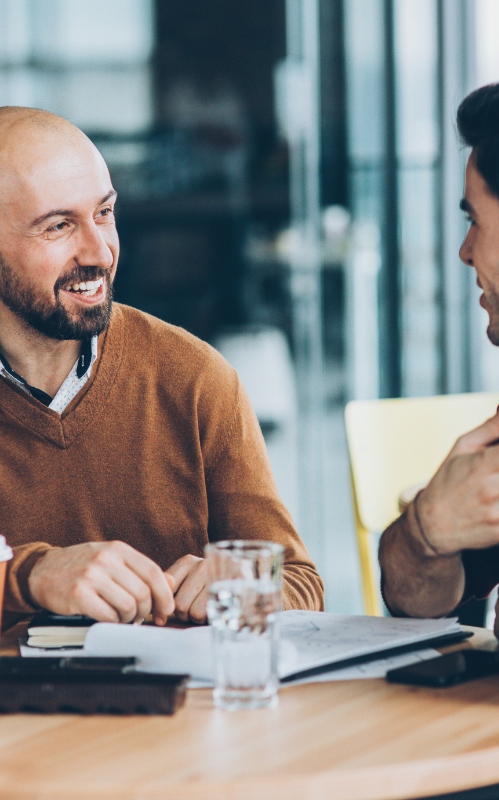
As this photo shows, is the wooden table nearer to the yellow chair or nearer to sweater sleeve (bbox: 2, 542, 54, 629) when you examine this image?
sweater sleeve (bbox: 2, 542, 54, 629)

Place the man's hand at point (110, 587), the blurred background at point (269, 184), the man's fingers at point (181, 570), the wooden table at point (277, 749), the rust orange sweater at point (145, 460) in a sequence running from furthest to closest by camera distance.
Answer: the blurred background at point (269, 184) → the rust orange sweater at point (145, 460) → the man's fingers at point (181, 570) → the man's hand at point (110, 587) → the wooden table at point (277, 749)

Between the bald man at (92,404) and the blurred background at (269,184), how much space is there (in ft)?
7.02

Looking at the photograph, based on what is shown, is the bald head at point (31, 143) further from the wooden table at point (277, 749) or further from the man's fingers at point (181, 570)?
the wooden table at point (277, 749)

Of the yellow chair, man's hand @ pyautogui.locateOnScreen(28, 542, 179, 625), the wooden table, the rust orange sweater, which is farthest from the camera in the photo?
the yellow chair

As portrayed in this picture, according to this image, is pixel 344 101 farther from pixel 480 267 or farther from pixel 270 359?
pixel 480 267

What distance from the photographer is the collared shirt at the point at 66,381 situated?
144 centimetres

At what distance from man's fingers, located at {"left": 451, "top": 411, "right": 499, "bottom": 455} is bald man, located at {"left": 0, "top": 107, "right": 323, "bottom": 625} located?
400 millimetres

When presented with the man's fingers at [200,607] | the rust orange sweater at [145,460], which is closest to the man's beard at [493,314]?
the rust orange sweater at [145,460]

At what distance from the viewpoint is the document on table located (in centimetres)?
88

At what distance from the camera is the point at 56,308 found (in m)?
1.46

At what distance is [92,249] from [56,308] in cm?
11

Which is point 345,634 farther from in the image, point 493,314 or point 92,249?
point 92,249

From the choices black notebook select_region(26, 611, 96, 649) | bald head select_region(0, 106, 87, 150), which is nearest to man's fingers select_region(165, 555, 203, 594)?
black notebook select_region(26, 611, 96, 649)

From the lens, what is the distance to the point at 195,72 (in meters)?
3.73
